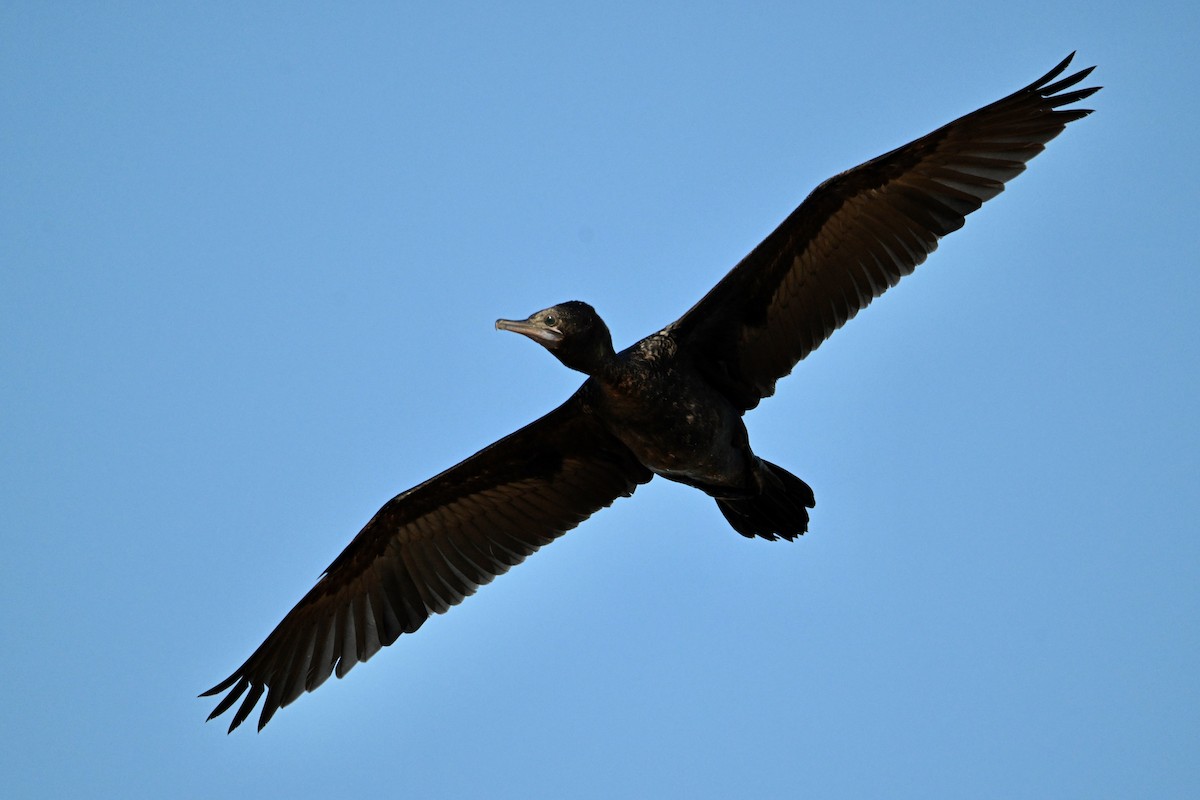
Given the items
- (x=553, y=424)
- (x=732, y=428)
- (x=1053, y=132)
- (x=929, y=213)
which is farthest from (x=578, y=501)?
(x=1053, y=132)

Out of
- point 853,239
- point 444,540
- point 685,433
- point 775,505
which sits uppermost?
point 853,239

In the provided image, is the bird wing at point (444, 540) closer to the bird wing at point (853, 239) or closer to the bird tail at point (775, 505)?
the bird tail at point (775, 505)

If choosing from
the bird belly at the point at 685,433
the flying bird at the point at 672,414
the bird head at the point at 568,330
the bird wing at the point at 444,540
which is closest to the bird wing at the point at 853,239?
the flying bird at the point at 672,414

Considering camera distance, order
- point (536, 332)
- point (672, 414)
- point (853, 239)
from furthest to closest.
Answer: point (853, 239), point (672, 414), point (536, 332)

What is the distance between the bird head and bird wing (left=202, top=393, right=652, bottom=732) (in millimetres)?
1294

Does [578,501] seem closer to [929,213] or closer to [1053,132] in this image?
[929,213]

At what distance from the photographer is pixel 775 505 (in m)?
11.0

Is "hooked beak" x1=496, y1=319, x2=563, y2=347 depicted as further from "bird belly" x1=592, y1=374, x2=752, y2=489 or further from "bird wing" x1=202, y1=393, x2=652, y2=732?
"bird wing" x1=202, y1=393, x2=652, y2=732

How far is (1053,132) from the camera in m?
10.1

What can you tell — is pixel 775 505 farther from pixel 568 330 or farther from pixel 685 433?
pixel 568 330

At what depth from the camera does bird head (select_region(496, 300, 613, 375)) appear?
9703mm

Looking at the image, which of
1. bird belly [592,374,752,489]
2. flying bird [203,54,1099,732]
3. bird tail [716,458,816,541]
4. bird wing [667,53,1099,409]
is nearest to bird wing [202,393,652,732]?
flying bird [203,54,1099,732]

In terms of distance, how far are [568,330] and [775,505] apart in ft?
7.83

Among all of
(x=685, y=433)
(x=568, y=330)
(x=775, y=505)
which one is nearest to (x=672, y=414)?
(x=685, y=433)
